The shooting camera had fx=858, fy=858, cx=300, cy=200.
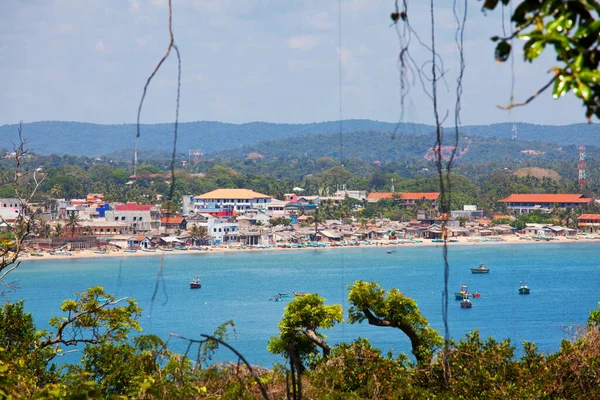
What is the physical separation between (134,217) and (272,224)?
33.1 feet

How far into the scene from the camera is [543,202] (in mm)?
66125

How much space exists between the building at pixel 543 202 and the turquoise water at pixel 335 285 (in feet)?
29.5

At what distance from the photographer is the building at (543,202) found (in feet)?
216

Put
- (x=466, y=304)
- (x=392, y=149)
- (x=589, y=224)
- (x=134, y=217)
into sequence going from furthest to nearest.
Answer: (x=392, y=149) → (x=589, y=224) → (x=134, y=217) → (x=466, y=304)

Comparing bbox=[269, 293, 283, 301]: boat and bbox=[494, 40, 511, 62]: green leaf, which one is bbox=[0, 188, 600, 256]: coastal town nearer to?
bbox=[269, 293, 283, 301]: boat

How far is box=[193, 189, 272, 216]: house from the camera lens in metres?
65.4

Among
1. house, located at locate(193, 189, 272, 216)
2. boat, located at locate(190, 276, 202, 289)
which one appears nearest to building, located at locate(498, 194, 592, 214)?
house, located at locate(193, 189, 272, 216)

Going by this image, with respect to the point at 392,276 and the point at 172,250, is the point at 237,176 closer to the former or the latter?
the point at 172,250

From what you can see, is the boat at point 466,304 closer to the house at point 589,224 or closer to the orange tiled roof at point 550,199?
the house at point 589,224

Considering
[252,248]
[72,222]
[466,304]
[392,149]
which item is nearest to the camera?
[466,304]

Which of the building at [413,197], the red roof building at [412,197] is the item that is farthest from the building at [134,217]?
the red roof building at [412,197]

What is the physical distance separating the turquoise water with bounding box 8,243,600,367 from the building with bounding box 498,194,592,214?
29.5ft

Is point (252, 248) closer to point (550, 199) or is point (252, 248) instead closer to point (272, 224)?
point (272, 224)

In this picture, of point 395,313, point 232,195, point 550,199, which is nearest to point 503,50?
point 395,313
